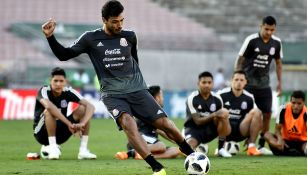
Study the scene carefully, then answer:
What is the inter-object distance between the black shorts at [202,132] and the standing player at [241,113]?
440 mm

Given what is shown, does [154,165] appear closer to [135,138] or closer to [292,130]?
[135,138]

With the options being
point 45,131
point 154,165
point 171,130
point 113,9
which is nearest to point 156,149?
point 45,131

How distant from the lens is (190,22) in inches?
1451

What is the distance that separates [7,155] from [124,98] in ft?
14.0

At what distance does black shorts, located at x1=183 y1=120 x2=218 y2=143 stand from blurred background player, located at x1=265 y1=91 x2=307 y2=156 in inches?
37.5

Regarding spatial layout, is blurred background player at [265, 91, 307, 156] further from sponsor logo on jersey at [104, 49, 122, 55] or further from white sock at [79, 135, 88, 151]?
sponsor logo on jersey at [104, 49, 122, 55]

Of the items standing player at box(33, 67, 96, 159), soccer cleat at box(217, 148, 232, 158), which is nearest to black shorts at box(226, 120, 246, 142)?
soccer cleat at box(217, 148, 232, 158)

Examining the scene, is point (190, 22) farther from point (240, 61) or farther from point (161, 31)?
point (240, 61)

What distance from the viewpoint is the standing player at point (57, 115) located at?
41.1 ft

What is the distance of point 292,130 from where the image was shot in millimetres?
13297

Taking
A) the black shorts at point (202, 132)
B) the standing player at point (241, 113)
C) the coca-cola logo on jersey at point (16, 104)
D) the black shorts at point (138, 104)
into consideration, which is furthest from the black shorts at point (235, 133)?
the coca-cola logo on jersey at point (16, 104)

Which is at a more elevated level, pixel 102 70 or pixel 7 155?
pixel 102 70

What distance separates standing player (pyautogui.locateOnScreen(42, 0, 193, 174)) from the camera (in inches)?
372

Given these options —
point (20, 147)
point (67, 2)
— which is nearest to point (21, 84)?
point (67, 2)
